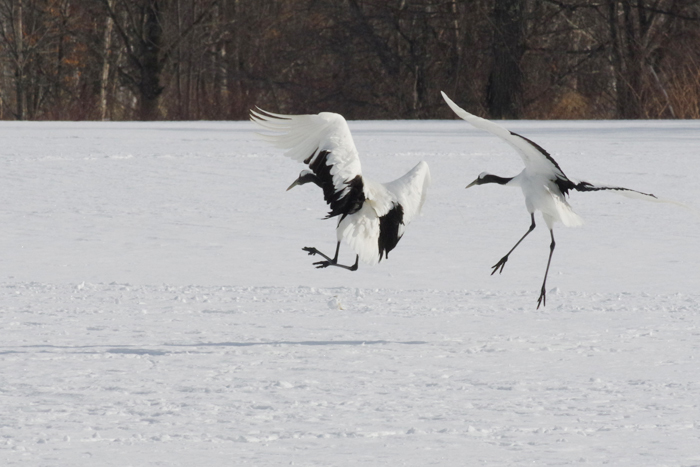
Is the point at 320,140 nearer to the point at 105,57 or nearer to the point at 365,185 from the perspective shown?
the point at 365,185

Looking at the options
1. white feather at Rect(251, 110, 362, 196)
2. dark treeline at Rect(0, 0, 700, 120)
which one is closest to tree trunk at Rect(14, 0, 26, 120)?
dark treeline at Rect(0, 0, 700, 120)

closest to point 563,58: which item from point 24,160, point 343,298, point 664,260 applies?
point 24,160

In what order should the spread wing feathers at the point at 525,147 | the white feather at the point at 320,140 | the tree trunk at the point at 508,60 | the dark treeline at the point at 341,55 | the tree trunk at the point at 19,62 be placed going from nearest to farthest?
the spread wing feathers at the point at 525,147, the white feather at the point at 320,140, the tree trunk at the point at 508,60, the dark treeline at the point at 341,55, the tree trunk at the point at 19,62

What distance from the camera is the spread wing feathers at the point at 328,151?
5.75 metres

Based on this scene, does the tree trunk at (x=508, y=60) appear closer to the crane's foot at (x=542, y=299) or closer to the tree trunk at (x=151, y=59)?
the tree trunk at (x=151, y=59)

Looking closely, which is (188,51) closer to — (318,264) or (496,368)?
(318,264)

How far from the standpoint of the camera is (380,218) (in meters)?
5.99

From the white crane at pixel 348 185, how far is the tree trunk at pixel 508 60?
20.5 meters

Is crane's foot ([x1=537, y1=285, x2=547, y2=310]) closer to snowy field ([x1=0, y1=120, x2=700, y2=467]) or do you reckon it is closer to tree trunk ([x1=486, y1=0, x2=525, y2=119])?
snowy field ([x1=0, y1=120, x2=700, y2=467])

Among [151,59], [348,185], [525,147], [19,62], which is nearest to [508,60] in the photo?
[151,59]

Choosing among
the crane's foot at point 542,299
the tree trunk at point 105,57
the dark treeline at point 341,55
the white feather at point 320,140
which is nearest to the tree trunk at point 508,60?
the dark treeline at point 341,55

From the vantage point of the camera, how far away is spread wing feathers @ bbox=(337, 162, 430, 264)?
5.96m

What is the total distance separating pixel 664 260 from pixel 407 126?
995 cm

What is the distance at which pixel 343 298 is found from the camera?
6613 mm
